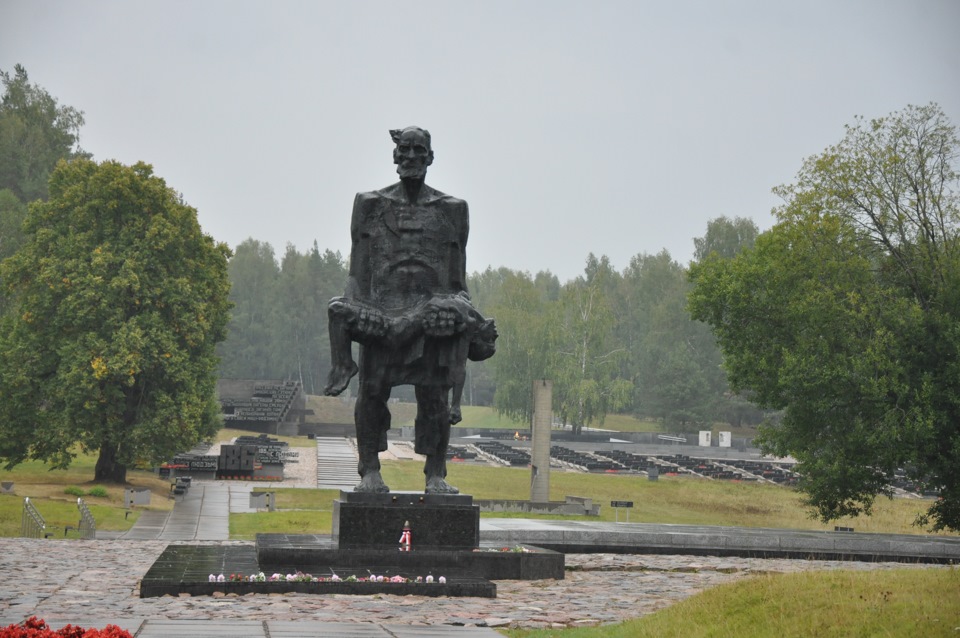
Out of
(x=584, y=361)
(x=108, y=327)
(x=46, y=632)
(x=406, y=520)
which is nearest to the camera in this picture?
(x=46, y=632)

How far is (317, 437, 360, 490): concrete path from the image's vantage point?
42.8 m

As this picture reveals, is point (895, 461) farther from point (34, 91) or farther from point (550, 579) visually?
point (34, 91)

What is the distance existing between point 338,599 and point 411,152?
5109mm

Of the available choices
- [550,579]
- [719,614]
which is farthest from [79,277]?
[719,614]

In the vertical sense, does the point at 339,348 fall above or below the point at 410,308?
below

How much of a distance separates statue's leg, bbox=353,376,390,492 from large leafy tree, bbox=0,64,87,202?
5387 centimetres

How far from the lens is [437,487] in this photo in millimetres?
11391

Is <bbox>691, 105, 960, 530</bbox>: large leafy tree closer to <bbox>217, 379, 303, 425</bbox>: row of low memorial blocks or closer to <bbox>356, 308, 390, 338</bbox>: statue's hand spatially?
<bbox>356, 308, 390, 338</bbox>: statue's hand

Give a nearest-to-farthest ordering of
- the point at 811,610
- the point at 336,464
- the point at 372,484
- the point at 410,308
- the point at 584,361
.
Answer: the point at 811,610 → the point at 372,484 → the point at 410,308 → the point at 336,464 → the point at 584,361

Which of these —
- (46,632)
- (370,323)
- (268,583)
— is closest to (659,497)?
(370,323)

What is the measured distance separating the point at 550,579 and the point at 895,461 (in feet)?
49.7

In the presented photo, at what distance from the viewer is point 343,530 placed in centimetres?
1066

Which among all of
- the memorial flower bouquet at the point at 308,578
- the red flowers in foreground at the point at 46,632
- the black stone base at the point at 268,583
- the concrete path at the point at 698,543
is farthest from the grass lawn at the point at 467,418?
the red flowers in foreground at the point at 46,632

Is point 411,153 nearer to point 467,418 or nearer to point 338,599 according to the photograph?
point 338,599
